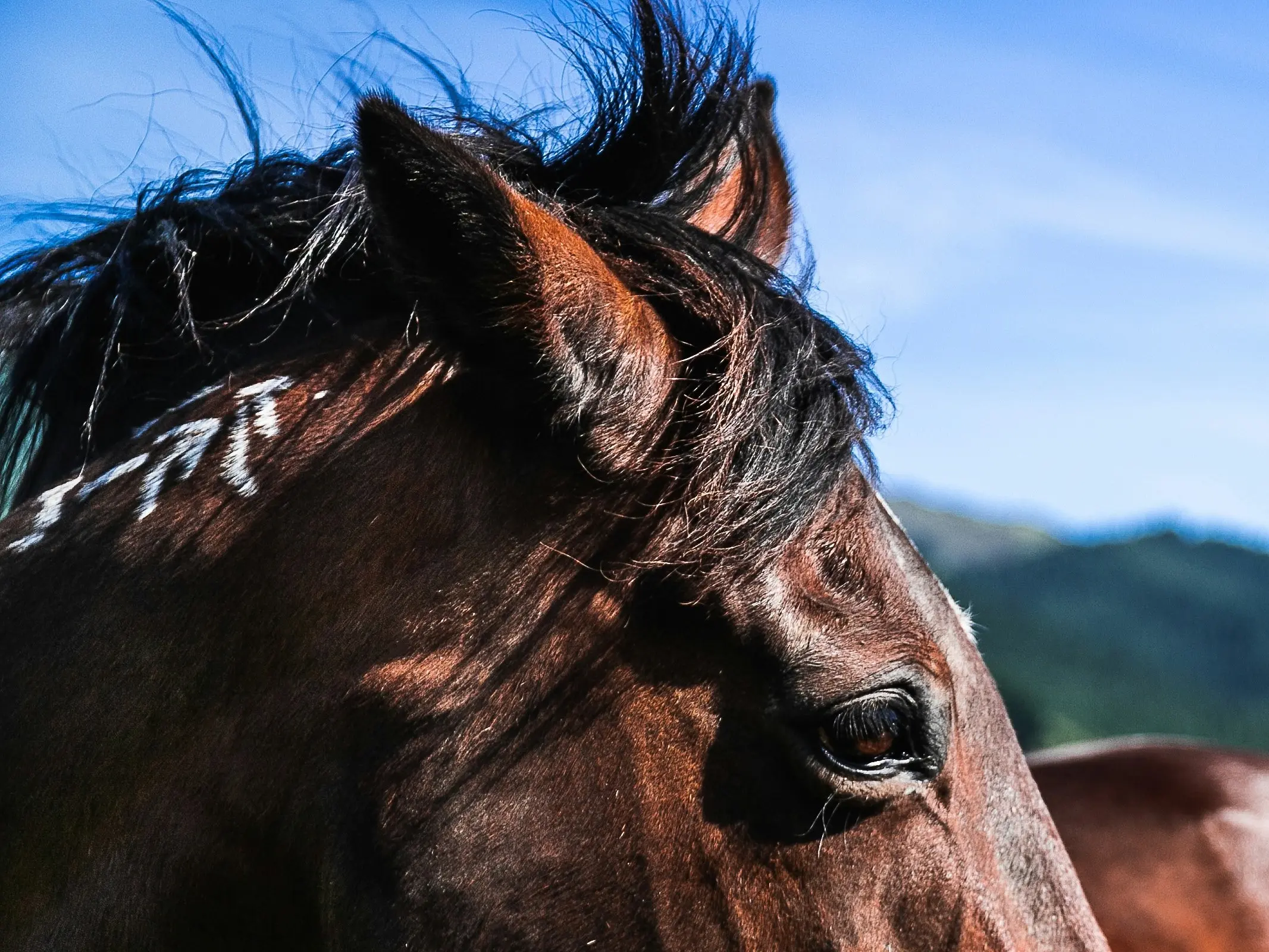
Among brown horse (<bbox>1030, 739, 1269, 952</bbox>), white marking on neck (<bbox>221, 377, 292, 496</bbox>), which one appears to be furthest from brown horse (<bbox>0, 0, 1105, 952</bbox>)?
brown horse (<bbox>1030, 739, 1269, 952</bbox>)

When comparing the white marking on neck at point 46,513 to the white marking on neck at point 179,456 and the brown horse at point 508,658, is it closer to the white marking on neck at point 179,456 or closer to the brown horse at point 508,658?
the brown horse at point 508,658

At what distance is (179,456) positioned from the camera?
1720 mm

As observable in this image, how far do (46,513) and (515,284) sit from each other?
83 centimetres

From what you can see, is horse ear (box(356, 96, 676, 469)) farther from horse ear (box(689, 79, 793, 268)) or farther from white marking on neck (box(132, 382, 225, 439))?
horse ear (box(689, 79, 793, 268))

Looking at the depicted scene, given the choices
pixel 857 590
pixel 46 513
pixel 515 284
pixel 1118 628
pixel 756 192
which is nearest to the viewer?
pixel 515 284

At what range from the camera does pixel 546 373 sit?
1552 mm

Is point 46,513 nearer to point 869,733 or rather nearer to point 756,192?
point 869,733

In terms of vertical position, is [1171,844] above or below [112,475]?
below

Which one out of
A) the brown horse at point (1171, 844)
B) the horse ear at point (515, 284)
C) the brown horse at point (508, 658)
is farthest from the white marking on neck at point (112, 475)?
the brown horse at point (1171, 844)

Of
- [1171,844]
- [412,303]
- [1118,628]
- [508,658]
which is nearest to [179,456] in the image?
[412,303]

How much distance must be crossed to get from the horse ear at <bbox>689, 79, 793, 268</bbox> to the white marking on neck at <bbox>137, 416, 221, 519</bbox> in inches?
39.8

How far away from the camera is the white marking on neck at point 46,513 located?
171cm

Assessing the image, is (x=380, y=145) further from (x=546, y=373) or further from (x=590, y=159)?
(x=590, y=159)

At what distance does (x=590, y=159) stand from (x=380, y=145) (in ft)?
2.27
